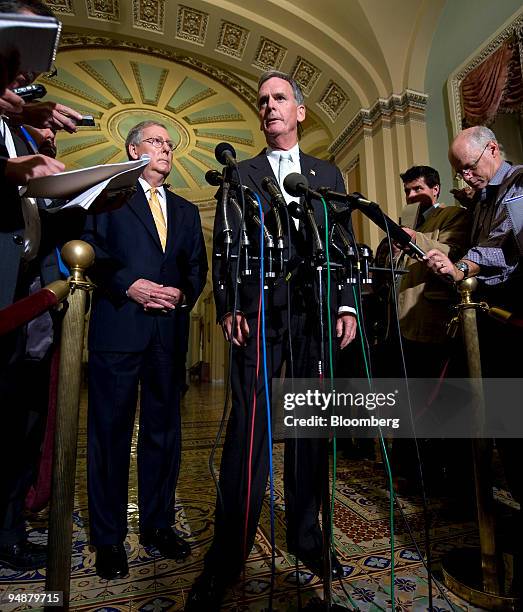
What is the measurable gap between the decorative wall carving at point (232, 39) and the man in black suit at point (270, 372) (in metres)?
5.46

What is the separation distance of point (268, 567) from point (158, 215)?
1426mm

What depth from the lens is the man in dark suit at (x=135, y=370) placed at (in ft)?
4.57

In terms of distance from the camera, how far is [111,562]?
1323 millimetres

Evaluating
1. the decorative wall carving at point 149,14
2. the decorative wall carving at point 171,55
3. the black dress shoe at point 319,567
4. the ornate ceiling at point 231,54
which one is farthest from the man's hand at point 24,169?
the decorative wall carving at point 171,55

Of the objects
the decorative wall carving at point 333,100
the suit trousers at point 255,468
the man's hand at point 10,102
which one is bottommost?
the suit trousers at point 255,468

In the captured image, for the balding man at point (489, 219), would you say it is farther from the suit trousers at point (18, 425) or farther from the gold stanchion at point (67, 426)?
the suit trousers at point (18, 425)

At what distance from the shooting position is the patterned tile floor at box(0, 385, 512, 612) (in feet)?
3.85

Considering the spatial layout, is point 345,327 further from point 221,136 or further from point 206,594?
point 221,136

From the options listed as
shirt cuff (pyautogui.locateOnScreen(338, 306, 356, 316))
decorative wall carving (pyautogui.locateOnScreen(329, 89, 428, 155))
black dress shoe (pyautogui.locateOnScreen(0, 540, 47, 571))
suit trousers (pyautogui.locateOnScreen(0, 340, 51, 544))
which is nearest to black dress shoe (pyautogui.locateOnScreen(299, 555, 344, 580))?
shirt cuff (pyautogui.locateOnScreen(338, 306, 356, 316))

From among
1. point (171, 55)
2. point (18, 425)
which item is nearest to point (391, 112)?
point (171, 55)

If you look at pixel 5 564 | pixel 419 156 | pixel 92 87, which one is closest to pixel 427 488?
pixel 5 564

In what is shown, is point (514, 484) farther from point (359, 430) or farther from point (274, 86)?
point (274, 86)

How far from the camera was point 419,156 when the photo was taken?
16.8ft

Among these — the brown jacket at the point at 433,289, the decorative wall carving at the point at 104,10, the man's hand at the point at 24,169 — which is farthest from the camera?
the decorative wall carving at the point at 104,10
